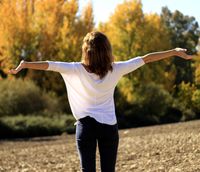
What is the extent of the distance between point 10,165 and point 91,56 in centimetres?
866

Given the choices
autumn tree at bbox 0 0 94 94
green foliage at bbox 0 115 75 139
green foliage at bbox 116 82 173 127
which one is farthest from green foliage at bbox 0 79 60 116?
green foliage at bbox 116 82 173 127

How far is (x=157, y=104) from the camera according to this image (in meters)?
39.6

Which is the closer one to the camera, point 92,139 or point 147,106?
point 92,139

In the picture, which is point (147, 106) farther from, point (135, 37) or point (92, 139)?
point (92, 139)

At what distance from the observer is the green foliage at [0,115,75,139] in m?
29.7

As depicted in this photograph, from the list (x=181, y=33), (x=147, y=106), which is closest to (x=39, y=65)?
(x=147, y=106)

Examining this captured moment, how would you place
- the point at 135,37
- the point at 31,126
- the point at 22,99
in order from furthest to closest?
the point at 135,37 → the point at 22,99 → the point at 31,126

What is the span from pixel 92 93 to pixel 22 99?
29.2m

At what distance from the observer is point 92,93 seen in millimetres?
4930

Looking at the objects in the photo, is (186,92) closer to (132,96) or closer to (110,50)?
(132,96)

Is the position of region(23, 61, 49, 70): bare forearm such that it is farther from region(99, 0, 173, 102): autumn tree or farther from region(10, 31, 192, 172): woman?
region(99, 0, 173, 102): autumn tree

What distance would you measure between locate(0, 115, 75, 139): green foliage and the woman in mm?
24560

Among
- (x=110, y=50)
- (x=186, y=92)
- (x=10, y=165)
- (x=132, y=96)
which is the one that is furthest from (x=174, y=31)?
(x=110, y=50)

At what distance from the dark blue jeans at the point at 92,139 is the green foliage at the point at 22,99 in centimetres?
2815
